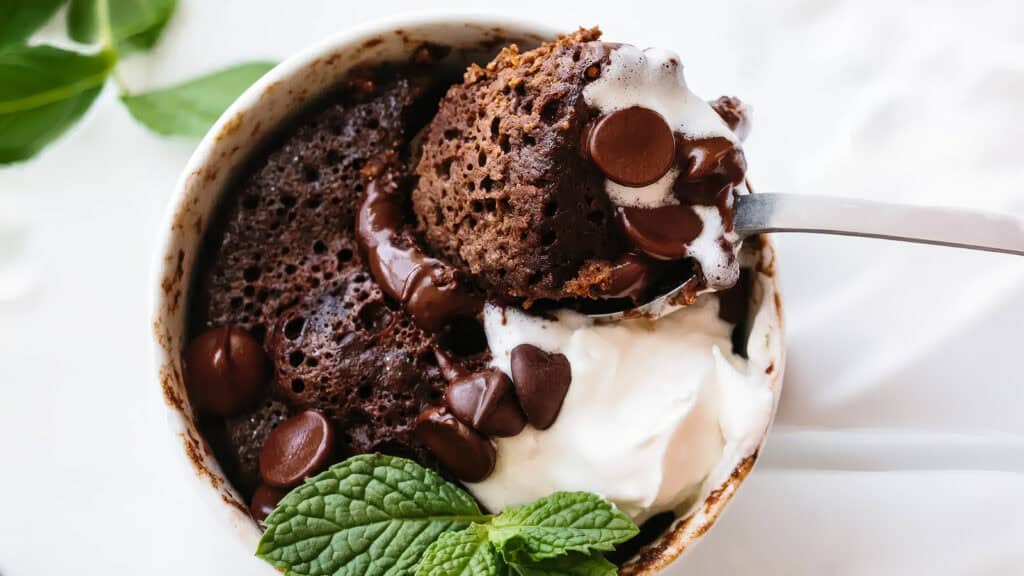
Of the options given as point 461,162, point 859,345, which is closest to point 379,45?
point 461,162

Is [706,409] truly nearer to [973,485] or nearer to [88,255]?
[973,485]

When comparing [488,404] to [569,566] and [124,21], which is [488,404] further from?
[124,21]

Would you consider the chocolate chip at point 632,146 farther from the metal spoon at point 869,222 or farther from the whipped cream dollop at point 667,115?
the metal spoon at point 869,222

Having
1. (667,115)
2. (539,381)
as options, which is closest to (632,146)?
(667,115)

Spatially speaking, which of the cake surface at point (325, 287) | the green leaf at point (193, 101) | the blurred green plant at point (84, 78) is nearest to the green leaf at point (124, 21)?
the blurred green plant at point (84, 78)

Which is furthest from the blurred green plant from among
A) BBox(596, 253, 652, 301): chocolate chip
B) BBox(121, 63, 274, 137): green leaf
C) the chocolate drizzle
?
BBox(596, 253, 652, 301): chocolate chip
